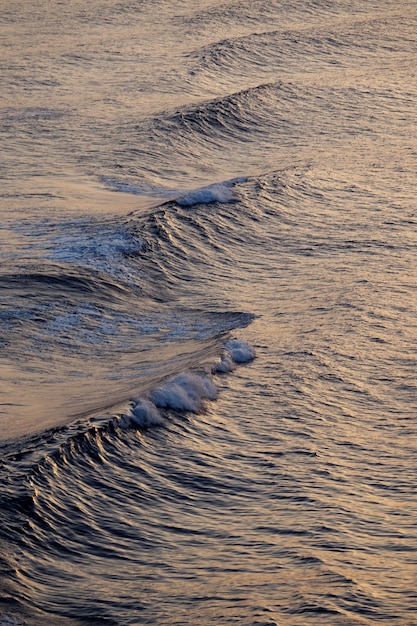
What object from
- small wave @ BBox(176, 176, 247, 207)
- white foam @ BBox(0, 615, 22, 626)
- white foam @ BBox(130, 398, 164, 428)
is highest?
small wave @ BBox(176, 176, 247, 207)

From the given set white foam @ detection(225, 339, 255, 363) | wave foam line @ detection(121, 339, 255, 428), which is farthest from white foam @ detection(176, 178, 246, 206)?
wave foam line @ detection(121, 339, 255, 428)

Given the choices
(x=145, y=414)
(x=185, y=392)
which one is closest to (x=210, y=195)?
(x=185, y=392)

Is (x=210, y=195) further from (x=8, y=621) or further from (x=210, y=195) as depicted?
(x=8, y=621)

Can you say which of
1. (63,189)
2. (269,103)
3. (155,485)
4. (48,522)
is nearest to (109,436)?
(155,485)

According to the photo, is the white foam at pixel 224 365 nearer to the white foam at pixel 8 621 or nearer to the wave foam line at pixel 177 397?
the wave foam line at pixel 177 397

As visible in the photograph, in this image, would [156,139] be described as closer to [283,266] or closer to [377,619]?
[283,266]

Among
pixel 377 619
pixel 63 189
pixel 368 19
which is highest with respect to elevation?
pixel 368 19

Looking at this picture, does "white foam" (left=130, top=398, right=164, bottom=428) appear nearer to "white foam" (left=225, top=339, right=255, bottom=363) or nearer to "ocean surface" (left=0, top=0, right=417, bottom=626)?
"ocean surface" (left=0, top=0, right=417, bottom=626)

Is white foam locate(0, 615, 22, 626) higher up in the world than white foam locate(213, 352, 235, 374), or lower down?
lower down
